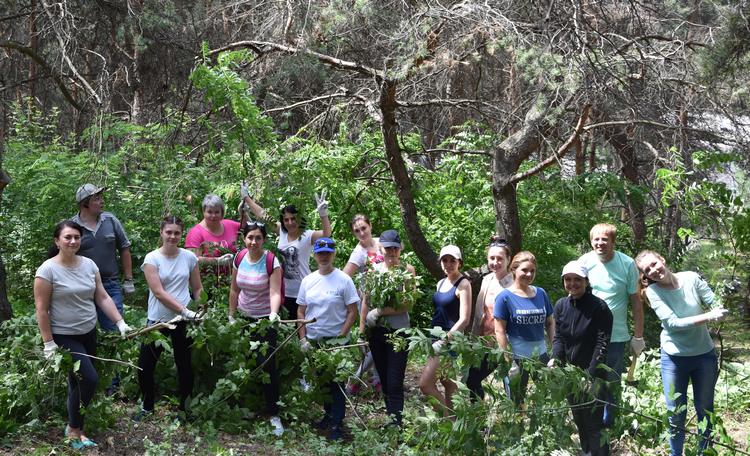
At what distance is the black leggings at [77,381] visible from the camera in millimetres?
5125

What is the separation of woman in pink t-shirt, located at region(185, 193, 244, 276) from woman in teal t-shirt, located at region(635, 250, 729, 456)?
10.9 feet

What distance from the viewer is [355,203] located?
9.02 meters

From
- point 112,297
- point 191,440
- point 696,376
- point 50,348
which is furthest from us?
point 112,297

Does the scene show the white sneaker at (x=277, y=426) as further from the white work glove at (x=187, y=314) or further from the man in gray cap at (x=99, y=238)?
the man in gray cap at (x=99, y=238)

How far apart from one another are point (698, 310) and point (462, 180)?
5021mm

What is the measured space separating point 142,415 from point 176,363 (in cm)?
43

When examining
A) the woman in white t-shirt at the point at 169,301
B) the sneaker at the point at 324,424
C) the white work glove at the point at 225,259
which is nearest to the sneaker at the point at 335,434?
the sneaker at the point at 324,424

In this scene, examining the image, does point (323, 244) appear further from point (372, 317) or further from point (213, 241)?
point (213, 241)

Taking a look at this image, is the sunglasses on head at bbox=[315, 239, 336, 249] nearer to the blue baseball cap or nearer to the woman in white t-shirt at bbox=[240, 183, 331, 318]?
the blue baseball cap

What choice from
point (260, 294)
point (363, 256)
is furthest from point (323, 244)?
point (363, 256)

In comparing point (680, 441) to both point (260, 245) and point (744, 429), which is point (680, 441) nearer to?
point (744, 429)

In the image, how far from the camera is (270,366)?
6.05 meters

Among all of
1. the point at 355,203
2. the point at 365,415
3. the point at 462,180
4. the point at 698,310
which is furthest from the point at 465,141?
the point at 698,310

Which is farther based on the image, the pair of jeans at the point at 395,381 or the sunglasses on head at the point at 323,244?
the sunglasses on head at the point at 323,244
